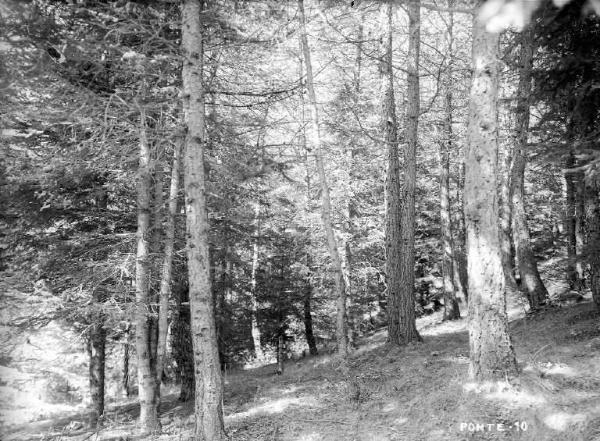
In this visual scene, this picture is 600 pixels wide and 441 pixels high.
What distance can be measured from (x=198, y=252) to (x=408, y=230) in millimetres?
5929

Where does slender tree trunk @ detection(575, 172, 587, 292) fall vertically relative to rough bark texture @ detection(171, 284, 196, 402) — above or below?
above

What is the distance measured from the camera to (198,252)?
260 inches

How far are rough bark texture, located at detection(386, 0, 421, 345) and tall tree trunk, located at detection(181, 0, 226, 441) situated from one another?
5582 mm

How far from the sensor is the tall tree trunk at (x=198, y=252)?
20.7ft

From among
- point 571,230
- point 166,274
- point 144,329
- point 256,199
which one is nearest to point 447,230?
point 571,230

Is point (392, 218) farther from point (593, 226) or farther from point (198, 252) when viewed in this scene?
point (198, 252)

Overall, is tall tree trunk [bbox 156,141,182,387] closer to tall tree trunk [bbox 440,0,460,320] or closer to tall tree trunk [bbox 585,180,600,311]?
tall tree trunk [bbox 585,180,600,311]

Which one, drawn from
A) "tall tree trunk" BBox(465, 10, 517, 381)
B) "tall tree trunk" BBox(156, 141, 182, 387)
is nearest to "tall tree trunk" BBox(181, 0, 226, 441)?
"tall tree trunk" BBox(156, 141, 182, 387)

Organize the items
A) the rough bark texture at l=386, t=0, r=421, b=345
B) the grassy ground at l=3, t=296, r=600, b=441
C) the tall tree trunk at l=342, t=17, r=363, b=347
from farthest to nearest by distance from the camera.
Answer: the tall tree trunk at l=342, t=17, r=363, b=347 < the rough bark texture at l=386, t=0, r=421, b=345 < the grassy ground at l=3, t=296, r=600, b=441

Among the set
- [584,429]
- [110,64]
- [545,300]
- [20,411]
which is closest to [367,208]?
[545,300]

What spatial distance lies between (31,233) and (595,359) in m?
12.9

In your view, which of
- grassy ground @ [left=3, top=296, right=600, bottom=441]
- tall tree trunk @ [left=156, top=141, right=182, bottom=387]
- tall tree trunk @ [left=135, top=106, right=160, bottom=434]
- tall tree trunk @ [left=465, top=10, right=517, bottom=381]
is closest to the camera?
grassy ground @ [left=3, top=296, right=600, bottom=441]

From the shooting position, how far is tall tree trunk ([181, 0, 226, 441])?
20.7 ft

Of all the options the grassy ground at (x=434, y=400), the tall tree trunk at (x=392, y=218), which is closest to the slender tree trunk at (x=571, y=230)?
the grassy ground at (x=434, y=400)
